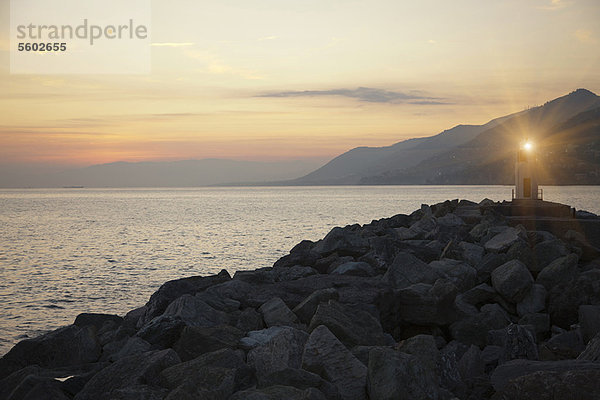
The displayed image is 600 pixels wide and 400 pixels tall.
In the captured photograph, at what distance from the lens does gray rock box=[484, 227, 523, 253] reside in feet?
39.3

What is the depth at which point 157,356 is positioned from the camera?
5.24m

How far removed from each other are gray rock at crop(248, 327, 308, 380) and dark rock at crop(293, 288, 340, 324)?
4.67ft

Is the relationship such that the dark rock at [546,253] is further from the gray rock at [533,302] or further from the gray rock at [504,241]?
the gray rock at [533,302]

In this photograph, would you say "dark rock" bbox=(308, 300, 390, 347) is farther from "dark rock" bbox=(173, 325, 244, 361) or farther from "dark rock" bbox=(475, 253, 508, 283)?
"dark rock" bbox=(475, 253, 508, 283)

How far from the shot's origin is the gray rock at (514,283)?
29.6ft

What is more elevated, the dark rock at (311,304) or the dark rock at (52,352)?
the dark rock at (311,304)

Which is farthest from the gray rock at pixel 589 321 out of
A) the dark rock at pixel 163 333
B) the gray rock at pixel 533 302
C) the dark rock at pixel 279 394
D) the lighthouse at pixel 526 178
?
the lighthouse at pixel 526 178

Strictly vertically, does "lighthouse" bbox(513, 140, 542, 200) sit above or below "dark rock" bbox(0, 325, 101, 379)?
above

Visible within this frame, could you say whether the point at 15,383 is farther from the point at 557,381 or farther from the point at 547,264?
the point at 547,264

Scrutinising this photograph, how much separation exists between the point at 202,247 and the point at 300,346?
94.9 ft

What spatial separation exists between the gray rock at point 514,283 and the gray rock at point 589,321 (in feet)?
5.86

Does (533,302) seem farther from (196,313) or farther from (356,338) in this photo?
(196,313)

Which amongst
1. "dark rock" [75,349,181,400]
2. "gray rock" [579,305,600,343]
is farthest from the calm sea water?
"gray rock" [579,305,600,343]

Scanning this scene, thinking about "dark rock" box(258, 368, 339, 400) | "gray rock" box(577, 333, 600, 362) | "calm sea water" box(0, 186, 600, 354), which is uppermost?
"gray rock" box(577, 333, 600, 362)
